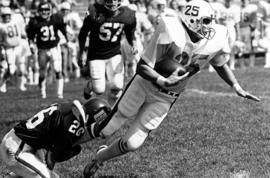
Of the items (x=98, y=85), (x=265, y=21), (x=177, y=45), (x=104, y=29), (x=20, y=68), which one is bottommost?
(x=20, y=68)

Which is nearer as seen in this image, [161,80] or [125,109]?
[161,80]

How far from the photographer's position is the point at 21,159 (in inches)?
188

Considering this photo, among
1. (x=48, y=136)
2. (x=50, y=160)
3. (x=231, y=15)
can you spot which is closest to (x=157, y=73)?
(x=48, y=136)

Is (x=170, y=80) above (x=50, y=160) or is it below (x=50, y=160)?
above

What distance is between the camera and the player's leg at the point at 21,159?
476cm

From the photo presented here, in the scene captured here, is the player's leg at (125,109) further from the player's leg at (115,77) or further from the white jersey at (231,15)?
the white jersey at (231,15)

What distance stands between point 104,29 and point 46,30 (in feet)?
11.6

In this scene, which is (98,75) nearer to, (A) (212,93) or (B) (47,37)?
(A) (212,93)

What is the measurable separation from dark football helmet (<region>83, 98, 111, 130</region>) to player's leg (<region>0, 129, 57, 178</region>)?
0.50m

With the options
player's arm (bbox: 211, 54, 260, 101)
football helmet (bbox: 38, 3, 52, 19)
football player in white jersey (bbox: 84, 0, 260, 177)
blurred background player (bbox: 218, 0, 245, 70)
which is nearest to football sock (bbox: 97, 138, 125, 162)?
football player in white jersey (bbox: 84, 0, 260, 177)

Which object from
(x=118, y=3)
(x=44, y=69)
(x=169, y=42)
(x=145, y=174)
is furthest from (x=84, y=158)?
(x=44, y=69)

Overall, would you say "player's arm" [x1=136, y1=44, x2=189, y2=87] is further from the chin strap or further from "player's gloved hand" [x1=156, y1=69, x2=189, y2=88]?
the chin strap

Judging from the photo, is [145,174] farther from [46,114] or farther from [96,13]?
[96,13]

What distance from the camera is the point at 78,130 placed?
478 centimetres
